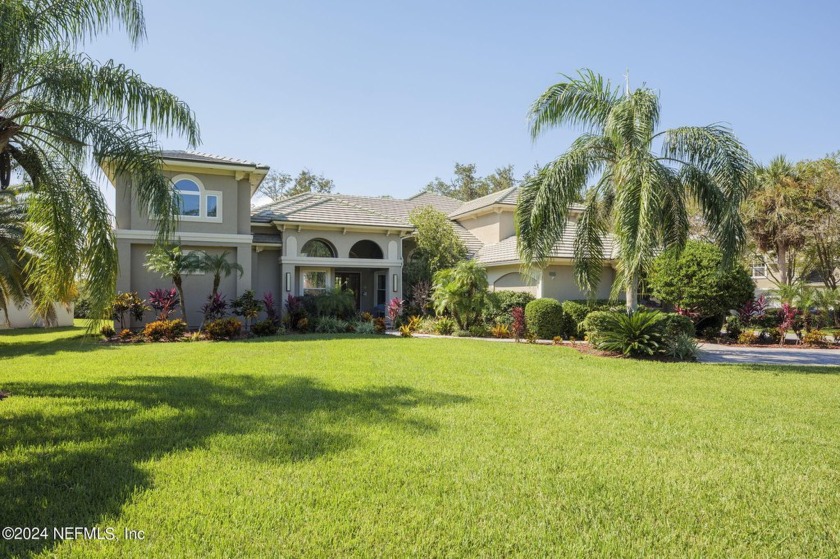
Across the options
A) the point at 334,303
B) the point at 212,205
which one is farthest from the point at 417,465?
the point at 212,205

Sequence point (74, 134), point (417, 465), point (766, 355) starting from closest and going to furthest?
point (417, 465) < point (74, 134) < point (766, 355)

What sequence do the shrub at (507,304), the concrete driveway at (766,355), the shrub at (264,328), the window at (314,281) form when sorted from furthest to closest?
the window at (314,281), the shrub at (507,304), the shrub at (264,328), the concrete driveway at (766,355)

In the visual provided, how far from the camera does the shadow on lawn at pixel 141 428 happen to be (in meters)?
3.88

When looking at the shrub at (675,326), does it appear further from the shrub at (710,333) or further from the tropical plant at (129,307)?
the tropical plant at (129,307)

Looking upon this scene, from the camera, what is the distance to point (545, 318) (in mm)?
17297

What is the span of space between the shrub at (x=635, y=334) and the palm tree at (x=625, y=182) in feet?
2.52

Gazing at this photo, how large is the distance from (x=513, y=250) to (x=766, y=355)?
10077 millimetres

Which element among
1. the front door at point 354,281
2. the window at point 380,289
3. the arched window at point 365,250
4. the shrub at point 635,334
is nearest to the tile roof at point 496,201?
the arched window at point 365,250

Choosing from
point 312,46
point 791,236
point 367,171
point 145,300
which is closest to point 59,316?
point 145,300

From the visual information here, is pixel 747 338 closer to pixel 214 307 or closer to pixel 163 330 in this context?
pixel 214 307

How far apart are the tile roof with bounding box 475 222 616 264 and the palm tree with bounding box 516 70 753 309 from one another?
5212mm

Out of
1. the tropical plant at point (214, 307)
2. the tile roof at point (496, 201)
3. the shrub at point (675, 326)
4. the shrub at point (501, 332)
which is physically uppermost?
the tile roof at point (496, 201)

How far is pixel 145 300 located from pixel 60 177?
36.9 ft

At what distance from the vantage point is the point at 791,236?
24.9m
